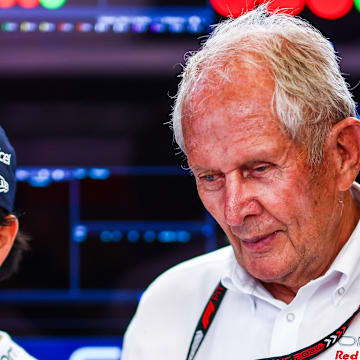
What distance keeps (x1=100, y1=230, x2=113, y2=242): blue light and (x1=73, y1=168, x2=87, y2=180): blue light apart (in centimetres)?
20

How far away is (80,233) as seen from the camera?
2.55 meters

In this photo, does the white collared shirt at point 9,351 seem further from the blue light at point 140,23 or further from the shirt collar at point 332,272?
the blue light at point 140,23

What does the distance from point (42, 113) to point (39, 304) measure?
2.16ft

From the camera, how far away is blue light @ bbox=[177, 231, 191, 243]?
8.34ft

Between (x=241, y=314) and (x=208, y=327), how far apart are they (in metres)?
0.09

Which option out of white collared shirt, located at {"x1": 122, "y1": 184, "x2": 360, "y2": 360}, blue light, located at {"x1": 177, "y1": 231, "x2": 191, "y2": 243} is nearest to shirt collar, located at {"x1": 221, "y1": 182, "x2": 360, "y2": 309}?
white collared shirt, located at {"x1": 122, "y1": 184, "x2": 360, "y2": 360}

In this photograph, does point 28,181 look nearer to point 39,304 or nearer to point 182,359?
point 39,304

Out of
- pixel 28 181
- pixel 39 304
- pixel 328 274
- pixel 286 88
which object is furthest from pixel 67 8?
pixel 328 274

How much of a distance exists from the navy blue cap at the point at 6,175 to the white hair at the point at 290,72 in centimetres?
44

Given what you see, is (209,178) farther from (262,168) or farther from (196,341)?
(196,341)

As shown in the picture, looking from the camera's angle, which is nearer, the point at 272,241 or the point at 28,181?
the point at 272,241

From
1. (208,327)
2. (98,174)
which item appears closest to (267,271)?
(208,327)

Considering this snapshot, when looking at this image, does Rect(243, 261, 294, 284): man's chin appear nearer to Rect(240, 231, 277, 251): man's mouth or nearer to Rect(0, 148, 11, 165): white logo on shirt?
Rect(240, 231, 277, 251): man's mouth

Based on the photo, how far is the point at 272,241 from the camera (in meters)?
1.61
